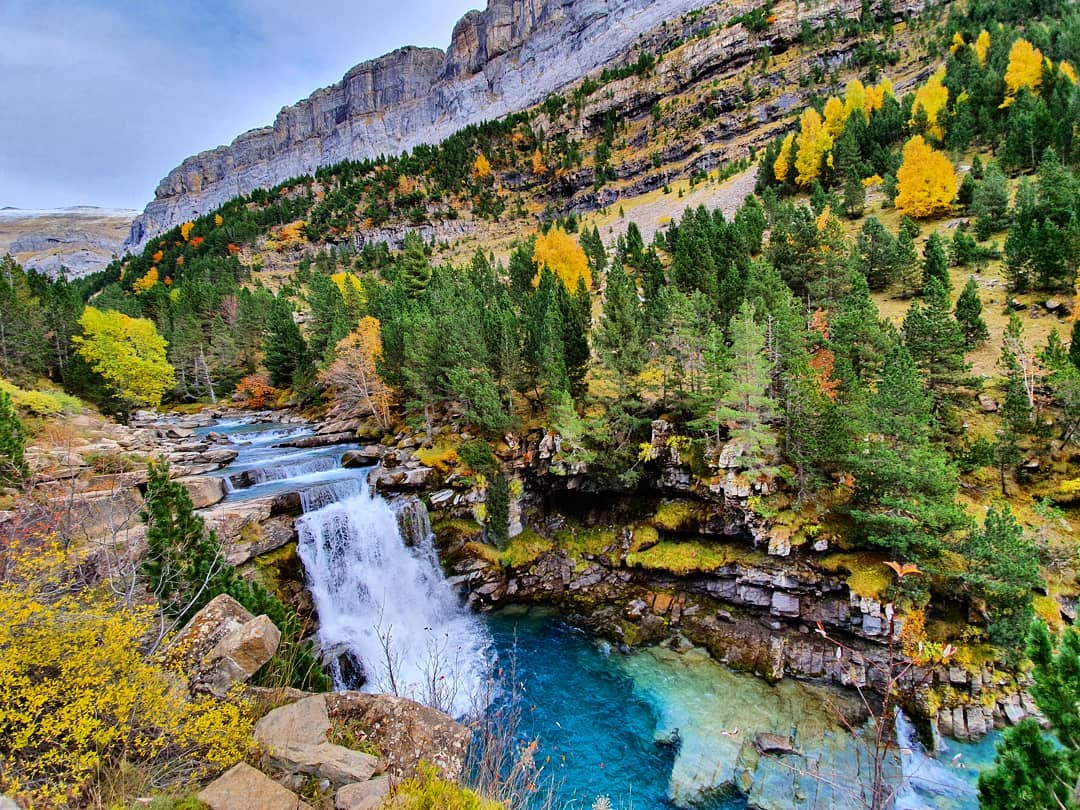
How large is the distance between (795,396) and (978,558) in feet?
28.5

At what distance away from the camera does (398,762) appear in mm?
7086

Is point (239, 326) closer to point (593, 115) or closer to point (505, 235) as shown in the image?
point (505, 235)

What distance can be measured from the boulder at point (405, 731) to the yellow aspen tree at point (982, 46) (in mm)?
96582

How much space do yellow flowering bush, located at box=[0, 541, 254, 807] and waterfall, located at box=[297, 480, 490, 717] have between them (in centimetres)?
1361

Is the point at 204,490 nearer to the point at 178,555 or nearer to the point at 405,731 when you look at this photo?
the point at 178,555

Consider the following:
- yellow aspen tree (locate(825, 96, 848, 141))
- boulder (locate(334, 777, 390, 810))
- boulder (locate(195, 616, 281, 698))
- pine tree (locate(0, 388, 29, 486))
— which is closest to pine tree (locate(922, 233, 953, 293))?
boulder (locate(334, 777, 390, 810))

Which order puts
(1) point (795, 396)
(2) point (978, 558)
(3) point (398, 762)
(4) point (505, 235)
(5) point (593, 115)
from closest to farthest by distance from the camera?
(3) point (398, 762), (2) point (978, 558), (1) point (795, 396), (4) point (505, 235), (5) point (593, 115)

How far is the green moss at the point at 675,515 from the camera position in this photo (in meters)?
25.0

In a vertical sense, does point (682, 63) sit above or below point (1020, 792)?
above

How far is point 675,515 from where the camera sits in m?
25.5

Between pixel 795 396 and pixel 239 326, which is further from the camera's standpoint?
pixel 239 326

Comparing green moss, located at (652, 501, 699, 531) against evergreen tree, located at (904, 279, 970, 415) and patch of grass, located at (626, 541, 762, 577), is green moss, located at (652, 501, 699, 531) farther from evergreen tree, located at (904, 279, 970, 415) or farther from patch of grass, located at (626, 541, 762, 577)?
evergreen tree, located at (904, 279, 970, 415)

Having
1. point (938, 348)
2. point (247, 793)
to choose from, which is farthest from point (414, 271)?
point (247, 793)

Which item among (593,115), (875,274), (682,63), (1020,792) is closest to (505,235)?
(593,115)
